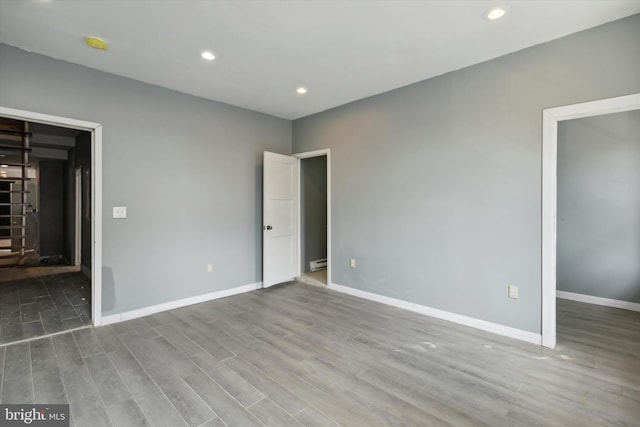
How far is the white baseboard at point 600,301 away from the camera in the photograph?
11.6 ft

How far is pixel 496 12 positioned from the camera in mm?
2195

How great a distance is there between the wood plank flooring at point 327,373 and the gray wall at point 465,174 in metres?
0.54

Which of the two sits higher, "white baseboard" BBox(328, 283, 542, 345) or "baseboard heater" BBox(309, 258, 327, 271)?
"baseboard heater" BBox(309, 258, 327, 271)

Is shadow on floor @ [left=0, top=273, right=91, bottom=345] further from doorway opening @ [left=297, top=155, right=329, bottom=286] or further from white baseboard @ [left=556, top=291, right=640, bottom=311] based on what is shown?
white baseboard @ [left=556, top=291, right=640, bottom=311]

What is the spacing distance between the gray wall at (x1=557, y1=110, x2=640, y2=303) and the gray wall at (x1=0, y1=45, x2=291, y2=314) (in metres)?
4.40

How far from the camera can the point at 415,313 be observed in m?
3.46

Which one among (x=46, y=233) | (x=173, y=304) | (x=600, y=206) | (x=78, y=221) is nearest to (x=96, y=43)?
(x=173, y=304)

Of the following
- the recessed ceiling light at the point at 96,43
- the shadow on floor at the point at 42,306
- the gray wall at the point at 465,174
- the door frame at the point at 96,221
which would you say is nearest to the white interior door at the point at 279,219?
the gray wall at the point at 465,174

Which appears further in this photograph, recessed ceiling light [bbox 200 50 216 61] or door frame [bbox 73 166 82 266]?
door frame [bbox 73 166 82 266]

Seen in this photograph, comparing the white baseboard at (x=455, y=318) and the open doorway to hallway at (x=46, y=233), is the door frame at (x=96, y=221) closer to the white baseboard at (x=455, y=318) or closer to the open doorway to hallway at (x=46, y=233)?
the open doorway to hallway at (x=46, y=233)

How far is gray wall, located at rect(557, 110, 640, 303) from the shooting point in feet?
11.7

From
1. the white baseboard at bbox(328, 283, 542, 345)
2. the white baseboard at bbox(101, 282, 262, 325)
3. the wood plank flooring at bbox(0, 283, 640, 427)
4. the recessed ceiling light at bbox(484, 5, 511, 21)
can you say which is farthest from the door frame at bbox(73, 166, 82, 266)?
the recessed ceiling light at bbox(484, 5, 511, 21)

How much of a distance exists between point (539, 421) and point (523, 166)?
2058 millimetres

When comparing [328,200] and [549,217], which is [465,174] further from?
[328,200]
